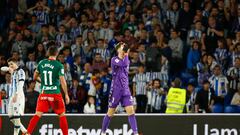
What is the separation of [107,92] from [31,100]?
208cm

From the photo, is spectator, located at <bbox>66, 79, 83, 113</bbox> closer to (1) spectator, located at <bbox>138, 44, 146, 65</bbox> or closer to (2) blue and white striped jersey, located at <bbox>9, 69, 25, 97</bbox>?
(1) spectator, located at <bbox>138, 44, 146, 65</bbox>

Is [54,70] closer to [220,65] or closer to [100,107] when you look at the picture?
[100,107]

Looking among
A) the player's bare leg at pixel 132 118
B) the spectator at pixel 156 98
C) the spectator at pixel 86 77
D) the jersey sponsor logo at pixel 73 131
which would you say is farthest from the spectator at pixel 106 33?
the player's bare leg at pixel 132 118

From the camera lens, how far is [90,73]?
2388 centimetres

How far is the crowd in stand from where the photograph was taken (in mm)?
23141

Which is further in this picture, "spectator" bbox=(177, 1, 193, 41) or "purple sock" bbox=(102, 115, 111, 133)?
"spectator" bbox=(177, 1, 193, 41)

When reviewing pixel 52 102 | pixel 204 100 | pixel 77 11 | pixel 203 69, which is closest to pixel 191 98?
pixel 204 100

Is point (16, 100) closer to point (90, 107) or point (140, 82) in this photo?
point (90, 107)

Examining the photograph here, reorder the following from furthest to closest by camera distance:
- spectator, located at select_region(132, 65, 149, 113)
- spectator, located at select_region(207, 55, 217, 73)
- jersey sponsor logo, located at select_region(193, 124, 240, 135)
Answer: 1. spectator, located at select_region(207, 55, 217, 73)
2. spectator, located at select_region(132, 65, 149, 113)
3. jersey sponsor logo, located at select_region(193, 124, 240, 135)

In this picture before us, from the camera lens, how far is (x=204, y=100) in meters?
22.5

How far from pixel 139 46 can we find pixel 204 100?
284 cm

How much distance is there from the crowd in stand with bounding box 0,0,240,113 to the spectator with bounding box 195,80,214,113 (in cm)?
3

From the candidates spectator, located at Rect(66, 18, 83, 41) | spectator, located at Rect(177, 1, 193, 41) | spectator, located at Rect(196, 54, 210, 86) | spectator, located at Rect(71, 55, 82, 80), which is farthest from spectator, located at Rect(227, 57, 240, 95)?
spectator, located at Rect(66, 18, 83, 41)

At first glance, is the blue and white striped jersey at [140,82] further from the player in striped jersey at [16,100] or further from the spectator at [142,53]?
the player in striped jersey at [16,100]
